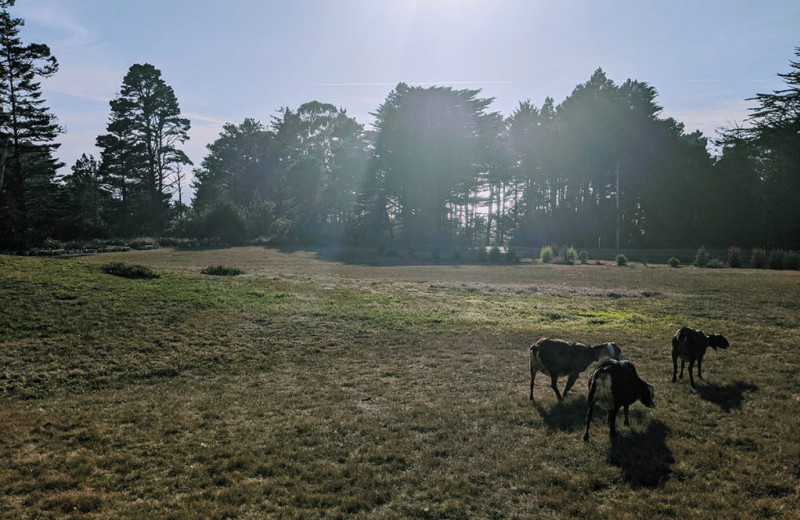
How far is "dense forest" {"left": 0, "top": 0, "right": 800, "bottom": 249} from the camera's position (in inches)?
1759

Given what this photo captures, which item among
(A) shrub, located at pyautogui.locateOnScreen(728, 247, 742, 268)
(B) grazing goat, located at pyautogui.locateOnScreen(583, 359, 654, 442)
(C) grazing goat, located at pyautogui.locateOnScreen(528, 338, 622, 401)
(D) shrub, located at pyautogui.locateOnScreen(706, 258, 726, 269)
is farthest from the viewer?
(D) shrub, located at pyautogui.locateOnScreen(706, 258, 726, 269)

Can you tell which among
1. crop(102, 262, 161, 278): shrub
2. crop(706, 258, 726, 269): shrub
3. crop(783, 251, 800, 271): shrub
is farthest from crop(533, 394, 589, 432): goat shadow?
crop(706, 258, 726, 269): shrub

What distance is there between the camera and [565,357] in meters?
6.78

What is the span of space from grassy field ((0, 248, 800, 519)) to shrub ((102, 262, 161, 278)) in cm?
→ 141

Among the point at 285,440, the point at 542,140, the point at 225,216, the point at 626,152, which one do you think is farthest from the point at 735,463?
the point at 542,140

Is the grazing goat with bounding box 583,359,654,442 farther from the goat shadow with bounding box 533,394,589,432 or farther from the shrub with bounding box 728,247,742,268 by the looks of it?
the shrub with bounding box 728,247,742,268

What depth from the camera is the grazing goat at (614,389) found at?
540 cm

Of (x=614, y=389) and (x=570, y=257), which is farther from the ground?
(x=570, y=257)

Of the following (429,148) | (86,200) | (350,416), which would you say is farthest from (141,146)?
(350,416)

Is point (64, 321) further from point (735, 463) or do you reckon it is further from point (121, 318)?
point (735, 463)

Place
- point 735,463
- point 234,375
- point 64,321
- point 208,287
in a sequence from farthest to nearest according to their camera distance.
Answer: point 208,287
point 64,321
point 234,375
point 735,463

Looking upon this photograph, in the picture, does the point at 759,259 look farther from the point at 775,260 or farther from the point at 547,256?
the point at 547,256

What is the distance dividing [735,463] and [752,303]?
1390 cm

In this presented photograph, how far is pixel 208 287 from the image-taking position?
598 inches
